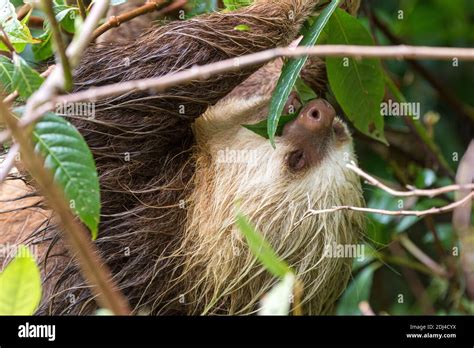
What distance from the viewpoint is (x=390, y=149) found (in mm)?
3865

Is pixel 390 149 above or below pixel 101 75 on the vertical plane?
below

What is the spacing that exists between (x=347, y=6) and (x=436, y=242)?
1.37 metres

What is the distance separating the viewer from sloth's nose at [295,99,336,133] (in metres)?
2.72

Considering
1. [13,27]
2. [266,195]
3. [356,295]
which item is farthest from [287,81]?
[356,295]

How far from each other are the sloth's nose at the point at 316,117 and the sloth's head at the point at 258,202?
0.11ft

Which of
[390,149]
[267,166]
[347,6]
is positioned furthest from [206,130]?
[390,149]

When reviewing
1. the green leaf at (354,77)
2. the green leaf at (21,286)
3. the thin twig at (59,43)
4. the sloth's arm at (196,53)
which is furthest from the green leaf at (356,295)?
the thin twig at (59,43)

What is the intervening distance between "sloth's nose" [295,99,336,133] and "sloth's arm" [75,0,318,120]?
0.27m

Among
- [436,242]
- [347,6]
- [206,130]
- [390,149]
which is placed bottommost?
[436,242]

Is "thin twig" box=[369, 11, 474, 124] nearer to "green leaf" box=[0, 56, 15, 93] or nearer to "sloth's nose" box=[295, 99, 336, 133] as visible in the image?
"sloth's nose" box=[295, 99, 336, 133]

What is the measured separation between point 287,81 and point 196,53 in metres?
0.55
